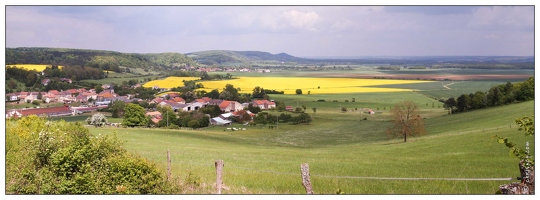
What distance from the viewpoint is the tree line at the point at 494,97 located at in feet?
51.4

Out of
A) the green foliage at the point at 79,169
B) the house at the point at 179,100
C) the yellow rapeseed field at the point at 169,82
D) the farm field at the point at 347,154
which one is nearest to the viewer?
the green foliage at the point at 79,169

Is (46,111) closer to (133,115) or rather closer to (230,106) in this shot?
(133,115)

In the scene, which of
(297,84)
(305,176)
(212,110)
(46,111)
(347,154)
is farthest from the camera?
(297,84)

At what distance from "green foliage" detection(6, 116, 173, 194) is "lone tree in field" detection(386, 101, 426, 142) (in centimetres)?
1026

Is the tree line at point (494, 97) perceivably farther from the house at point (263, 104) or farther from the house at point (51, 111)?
the house at point (51, 111)

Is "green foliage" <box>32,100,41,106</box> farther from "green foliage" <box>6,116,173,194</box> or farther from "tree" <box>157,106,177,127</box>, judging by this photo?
"green foliage" <box>6,116,173,194</box>

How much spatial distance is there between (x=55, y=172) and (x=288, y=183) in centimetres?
420

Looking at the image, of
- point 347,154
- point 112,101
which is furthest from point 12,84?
point 347,154

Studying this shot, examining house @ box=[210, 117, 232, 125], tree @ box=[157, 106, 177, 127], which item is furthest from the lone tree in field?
tree @ box=[157, 106, 177, 127]

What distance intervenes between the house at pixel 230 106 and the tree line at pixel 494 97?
7265mm

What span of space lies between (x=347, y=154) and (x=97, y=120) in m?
7.75

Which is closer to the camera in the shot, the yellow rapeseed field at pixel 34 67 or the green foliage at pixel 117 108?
the yellow rapeseed field at pixel 34 67

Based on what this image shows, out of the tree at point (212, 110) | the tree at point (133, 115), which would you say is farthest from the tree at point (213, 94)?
the tree at point (133, 115)

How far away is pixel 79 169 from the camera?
8109 millimetres
